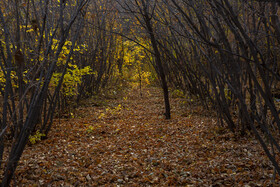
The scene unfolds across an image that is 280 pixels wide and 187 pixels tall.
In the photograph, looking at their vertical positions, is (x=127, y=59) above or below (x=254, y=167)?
above

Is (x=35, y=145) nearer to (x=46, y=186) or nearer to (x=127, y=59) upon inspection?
(x=46, y=186)

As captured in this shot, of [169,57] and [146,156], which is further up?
[169,57]

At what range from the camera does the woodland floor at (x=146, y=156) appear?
353 centimetres

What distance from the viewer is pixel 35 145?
5227mm

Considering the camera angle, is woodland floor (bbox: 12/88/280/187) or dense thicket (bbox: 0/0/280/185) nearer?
dense thicket (bbox: 0/0/280/185)

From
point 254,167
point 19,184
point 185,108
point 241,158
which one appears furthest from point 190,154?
point 185,108

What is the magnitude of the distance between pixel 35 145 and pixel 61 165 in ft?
4.73

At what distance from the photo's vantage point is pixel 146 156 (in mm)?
4598

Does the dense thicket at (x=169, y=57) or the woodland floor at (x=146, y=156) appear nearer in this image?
the dense thicket at (x=169, y=57)

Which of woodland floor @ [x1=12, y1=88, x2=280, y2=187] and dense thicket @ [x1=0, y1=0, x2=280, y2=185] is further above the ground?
dense thicket @ [x1=0, y1=0, x2=280, y2=185]

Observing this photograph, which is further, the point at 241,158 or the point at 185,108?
the point at 185,108

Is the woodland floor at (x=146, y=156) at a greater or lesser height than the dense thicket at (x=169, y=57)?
lesser

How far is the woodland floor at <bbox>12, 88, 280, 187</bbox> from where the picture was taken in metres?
3.53

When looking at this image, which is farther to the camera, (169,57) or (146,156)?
(169,57)
